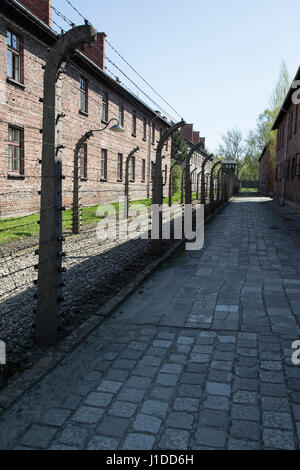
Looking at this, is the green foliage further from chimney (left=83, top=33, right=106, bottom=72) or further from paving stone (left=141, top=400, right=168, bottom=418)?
paving stone (left=141, top=400, right=168, bottom=418)

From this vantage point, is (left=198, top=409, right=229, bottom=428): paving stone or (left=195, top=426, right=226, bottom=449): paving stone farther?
(left=198, top=409, right=229, bottom=428): paving stone

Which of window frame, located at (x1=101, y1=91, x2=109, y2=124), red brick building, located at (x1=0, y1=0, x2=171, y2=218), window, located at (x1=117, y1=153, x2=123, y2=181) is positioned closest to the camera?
red brick building, located at (x1=0, y1=0, x2=171, y2=218)

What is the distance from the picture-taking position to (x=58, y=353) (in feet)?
11.9

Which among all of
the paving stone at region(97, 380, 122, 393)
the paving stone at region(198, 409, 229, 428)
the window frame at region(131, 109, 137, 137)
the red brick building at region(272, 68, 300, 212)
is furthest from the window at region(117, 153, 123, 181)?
the paving stone at region(198, 409, 229, 428)

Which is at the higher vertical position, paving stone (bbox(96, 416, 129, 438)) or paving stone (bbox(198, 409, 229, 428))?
paving stone (bbox(198, 409, 229, 428))

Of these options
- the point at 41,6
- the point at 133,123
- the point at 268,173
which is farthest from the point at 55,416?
the point at 268,173

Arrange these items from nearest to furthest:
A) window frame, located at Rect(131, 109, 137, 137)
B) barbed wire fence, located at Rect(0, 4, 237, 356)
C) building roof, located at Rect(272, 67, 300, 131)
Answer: barbed wire fence, located at Rect(0, 4, 237, 356)
building roof, located at Rect(272, 67, 300, 131)
window frame, located at Rect(131, 109, 137, 137)

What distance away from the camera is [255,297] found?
557 cm

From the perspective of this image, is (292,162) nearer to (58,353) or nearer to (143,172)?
(143,172)

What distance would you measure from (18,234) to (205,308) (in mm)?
6209

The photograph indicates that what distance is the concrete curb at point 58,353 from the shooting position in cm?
295

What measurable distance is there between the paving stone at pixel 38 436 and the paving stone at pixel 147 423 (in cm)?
52

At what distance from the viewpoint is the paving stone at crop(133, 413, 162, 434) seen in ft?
8.31
